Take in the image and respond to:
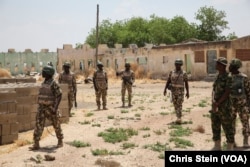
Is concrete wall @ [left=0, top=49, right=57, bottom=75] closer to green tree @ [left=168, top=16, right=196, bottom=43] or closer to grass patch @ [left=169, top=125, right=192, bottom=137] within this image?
green tree @ [left=168, top=16, right=196, bottom=43]

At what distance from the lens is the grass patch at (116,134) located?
9027mm

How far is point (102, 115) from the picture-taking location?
13469 millimetres

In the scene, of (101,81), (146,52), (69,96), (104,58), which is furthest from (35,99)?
(104,58)

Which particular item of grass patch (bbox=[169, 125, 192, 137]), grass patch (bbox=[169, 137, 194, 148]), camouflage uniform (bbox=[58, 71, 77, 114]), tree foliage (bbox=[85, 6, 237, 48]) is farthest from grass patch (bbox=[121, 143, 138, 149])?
tree foliage (bbox=[85, 6, 237, 48])

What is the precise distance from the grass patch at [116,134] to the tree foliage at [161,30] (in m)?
51.9

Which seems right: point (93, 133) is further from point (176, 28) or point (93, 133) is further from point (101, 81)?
point (176, 28)

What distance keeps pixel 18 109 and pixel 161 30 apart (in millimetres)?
55717

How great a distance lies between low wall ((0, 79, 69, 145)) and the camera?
29.4 feet

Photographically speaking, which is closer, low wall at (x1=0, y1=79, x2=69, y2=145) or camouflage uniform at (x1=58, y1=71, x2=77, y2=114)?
low wall at (x1=0, y1=79, x2=69, y2=145)

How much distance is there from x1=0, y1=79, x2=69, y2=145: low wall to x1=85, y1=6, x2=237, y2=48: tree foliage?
5143cm

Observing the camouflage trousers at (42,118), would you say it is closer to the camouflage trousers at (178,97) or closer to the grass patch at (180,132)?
the grass patch at (180,132)

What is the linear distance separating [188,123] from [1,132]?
5284 millimetres

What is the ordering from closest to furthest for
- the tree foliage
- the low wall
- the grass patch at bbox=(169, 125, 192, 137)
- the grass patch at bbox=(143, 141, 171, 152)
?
the grass patch at bbox=(143, 141, 171, 152), the low wall, the grass patch at bbox=(169, 125, 192, 137), the tree foliage

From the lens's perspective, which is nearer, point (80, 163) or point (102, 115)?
point (80, 163)
